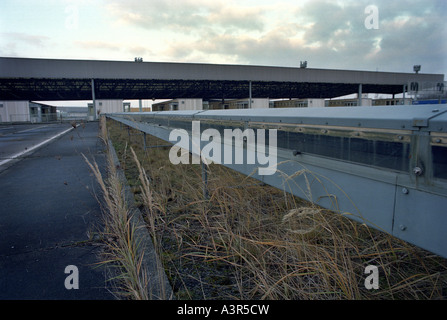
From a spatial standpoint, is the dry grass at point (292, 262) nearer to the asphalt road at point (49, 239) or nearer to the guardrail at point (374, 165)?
the guardrail at point (374, 165)

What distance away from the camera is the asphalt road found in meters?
2.21

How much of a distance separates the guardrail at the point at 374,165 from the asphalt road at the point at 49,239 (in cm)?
162

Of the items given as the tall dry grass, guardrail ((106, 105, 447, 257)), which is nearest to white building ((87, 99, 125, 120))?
the tall dry grass

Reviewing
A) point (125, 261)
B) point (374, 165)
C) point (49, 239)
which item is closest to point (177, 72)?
point (49, 239)

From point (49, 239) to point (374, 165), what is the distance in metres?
3.10

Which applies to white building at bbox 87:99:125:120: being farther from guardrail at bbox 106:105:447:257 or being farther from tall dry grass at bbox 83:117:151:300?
guardrail at bbox 106:105:447:257

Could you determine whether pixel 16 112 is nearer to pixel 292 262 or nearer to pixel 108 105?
pixel 108 105

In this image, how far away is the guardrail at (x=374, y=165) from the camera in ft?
4.11

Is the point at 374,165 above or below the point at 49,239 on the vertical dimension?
above

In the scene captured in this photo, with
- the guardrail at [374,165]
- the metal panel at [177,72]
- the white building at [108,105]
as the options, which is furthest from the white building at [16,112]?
the guardrail at [374,165]

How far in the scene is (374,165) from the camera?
152 cm

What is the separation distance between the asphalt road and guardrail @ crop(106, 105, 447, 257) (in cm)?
162

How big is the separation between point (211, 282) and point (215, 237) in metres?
0.71
